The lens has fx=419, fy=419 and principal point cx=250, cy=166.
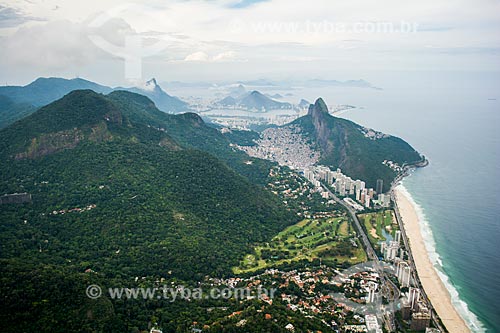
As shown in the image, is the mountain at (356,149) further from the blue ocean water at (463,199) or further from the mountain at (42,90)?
the mountain at (42,90)

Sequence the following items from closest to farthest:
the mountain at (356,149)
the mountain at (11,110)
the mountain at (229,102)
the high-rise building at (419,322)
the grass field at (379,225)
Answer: the high-rise building at (419,322) → the grass field at (379,225) → the mountain at (356,149) → the mountain at (11,110) → the mountain at (229,102)

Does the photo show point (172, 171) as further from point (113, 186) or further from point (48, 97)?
point (48, 97)

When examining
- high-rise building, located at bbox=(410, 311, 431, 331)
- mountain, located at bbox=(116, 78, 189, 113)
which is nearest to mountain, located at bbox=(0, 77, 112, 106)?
mountain, located at bbox=(116, 78, 189, 113)

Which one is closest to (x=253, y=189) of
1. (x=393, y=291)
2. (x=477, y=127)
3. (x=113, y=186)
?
(x=113, y=186)

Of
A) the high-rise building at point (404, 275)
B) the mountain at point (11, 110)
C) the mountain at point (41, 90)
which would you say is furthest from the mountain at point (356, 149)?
the mountain at point (41, 90)

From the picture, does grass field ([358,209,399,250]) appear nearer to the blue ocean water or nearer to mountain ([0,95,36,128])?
the blue ocean water

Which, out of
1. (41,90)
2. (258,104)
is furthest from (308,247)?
(258,104)

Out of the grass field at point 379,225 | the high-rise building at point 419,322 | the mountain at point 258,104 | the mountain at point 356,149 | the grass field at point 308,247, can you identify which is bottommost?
the high-rise building at point 419,322
